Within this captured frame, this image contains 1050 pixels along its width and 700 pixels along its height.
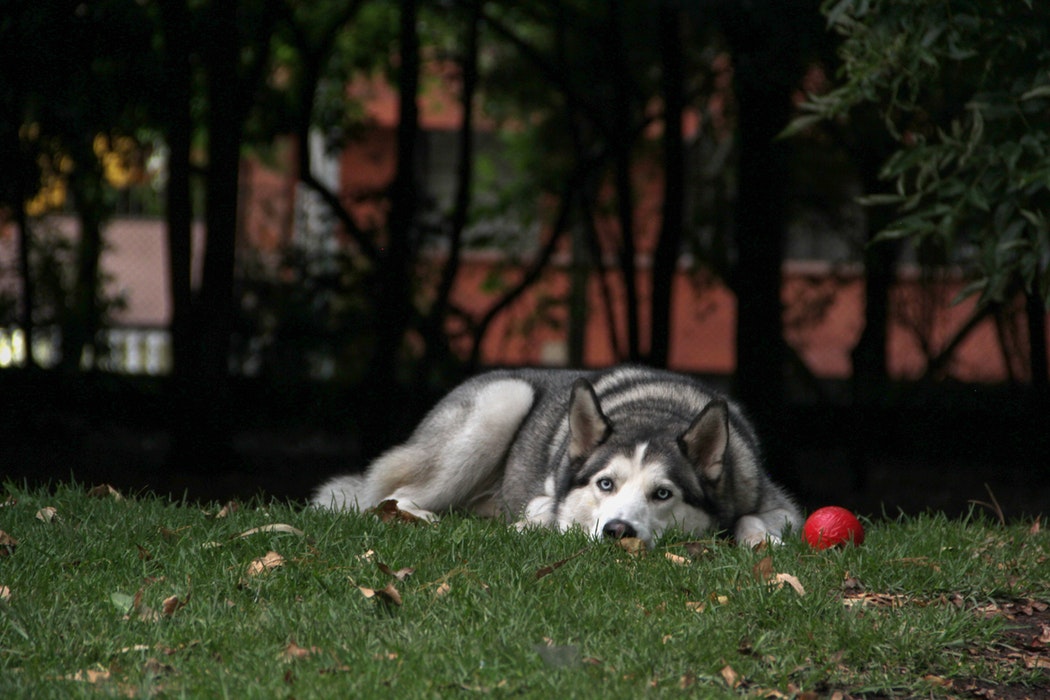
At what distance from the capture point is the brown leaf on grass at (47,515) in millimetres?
4727

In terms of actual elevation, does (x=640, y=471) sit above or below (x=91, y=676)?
above

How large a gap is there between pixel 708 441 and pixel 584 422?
52 cm

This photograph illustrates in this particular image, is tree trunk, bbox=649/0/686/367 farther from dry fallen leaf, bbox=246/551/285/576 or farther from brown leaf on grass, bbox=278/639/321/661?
brown leaf on grass, bbox=278/639/321/661

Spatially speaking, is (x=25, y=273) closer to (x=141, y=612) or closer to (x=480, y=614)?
(x=141, y=612)

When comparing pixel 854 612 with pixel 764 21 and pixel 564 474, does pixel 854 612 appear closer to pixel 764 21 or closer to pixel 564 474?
pixel 564 474

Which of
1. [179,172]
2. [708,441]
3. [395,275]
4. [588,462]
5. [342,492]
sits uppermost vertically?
[179,172]

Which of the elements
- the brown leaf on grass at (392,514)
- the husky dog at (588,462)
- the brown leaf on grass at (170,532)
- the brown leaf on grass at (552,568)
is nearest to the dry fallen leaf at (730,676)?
the brown leaf on grass at (552,568)

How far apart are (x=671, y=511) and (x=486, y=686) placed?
5.62ft

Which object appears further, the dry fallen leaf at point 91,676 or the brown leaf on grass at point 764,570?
the brown leaf on grass at point 764,570

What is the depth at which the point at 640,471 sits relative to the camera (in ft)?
15.5

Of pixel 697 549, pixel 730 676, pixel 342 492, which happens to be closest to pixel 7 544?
pixel 342 492

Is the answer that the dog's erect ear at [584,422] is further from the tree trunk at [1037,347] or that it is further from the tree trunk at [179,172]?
the tree trunk at [1037,347]

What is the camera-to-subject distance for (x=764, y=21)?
8.23m

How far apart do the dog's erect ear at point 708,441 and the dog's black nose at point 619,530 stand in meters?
0.58
